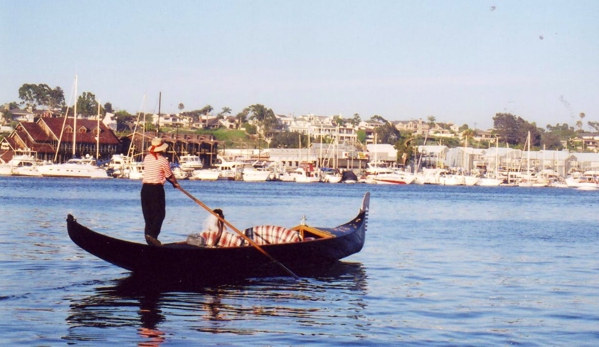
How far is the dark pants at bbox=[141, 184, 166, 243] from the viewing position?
1380 cm

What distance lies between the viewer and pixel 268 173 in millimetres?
99562

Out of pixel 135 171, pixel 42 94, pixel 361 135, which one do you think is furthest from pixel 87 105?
pixel 135 171

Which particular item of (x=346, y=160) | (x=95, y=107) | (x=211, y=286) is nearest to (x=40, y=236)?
(x=211, y=286)

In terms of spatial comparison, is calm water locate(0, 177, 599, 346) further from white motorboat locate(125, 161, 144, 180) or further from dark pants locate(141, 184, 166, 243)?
white motorboat locate(125, 161, 144, 180)

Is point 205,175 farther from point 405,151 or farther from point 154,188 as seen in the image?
point 154,188

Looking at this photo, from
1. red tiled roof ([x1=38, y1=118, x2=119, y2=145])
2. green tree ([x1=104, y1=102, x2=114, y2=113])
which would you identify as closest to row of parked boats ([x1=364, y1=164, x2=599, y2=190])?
red tiled roof ([x1=38, y1=118, x2=119, y2=145])

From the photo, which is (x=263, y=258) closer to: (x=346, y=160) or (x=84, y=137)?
(x=84, y=137)

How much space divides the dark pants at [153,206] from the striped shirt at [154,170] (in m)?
0.09

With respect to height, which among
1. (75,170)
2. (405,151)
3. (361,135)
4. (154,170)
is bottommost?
(75,170)

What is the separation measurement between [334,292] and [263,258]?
133 centimetres

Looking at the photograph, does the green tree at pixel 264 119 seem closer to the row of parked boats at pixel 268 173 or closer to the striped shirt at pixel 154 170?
the row of parked boats at pixel 268 173

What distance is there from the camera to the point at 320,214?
3831cm

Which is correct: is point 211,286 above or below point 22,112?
below

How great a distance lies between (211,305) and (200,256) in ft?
4.11
